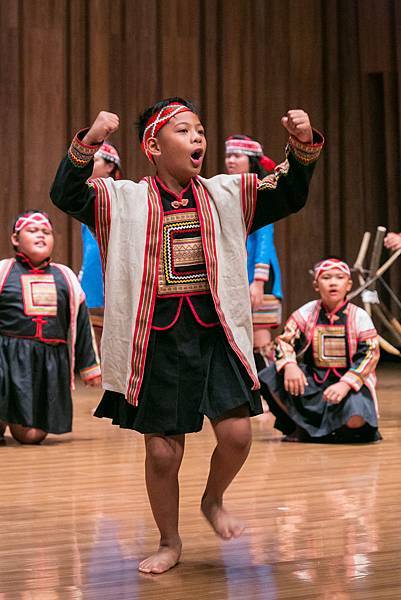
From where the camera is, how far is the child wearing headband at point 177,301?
262cm

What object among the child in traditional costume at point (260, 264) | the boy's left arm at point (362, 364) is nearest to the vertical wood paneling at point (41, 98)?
the child in traditional costume at point (260, 264)

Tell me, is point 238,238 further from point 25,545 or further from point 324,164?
point 324,164

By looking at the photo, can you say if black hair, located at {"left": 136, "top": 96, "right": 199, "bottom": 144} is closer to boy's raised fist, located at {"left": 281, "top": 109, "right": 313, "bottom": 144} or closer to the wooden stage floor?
boy's raised fist, located at {"left": 281, "top": 109, "right": 313, "bottom": 144}

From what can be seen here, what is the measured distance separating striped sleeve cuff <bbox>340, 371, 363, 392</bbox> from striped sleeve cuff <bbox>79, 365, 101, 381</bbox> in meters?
1.14

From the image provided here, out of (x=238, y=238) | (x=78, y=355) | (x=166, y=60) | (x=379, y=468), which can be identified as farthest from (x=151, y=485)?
(x=166, y=60)

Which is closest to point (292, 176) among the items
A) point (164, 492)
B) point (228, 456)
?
point (228, 456)

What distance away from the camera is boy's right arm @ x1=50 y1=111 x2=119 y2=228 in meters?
2.58

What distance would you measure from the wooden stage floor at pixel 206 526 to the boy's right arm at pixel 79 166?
89 cm

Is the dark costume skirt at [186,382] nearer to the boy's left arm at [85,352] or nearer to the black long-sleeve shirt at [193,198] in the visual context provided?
the black long-sleeve shirt at [193,198]

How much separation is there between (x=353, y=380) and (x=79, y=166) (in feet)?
8.42

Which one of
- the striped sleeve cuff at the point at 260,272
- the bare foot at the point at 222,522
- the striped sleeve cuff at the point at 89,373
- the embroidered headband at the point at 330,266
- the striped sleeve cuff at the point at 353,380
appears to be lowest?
the bare foot at the point at 222,522

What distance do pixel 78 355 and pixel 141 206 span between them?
246 centimetres

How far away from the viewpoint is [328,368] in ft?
16.5

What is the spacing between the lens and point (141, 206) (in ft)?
8.81
